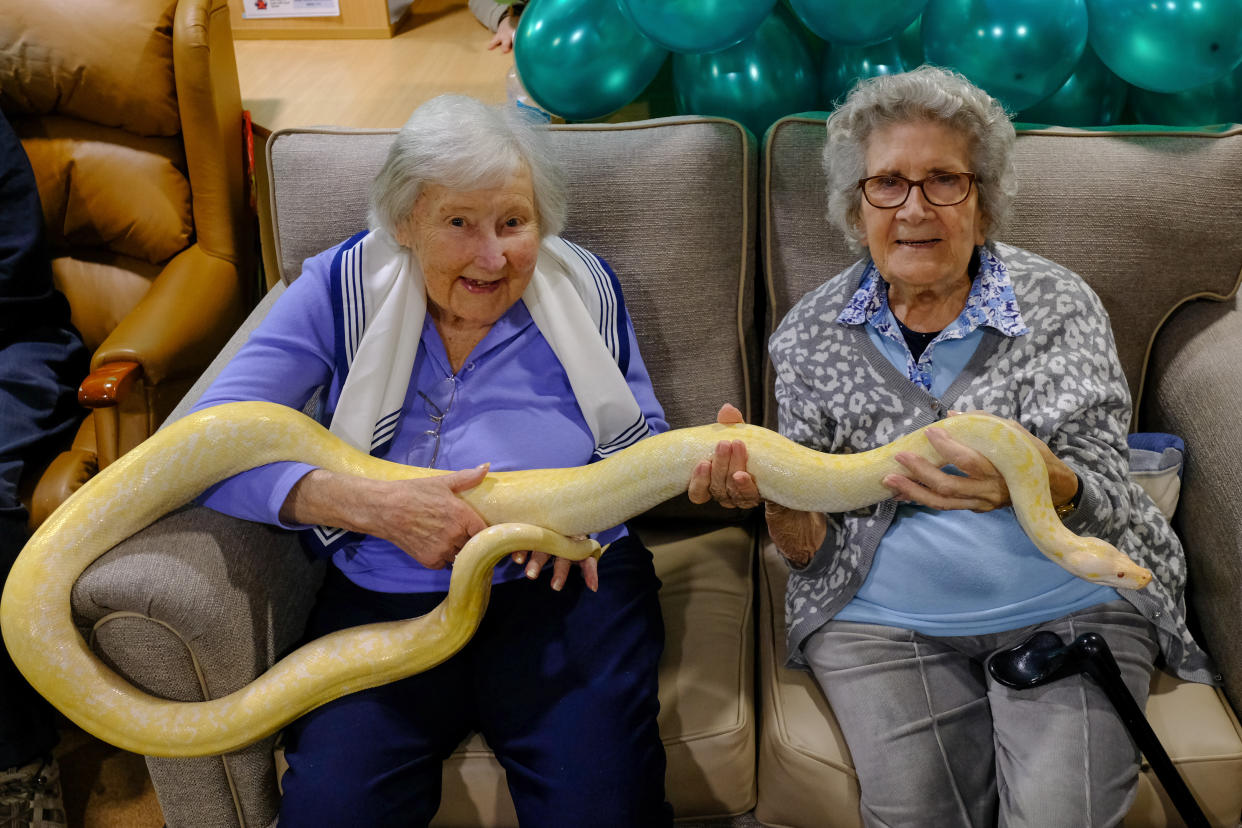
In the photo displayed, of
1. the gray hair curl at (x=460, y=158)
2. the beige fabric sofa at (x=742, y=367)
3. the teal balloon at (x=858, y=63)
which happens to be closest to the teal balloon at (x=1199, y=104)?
the beige fabric sofa at (x=742, y=367)

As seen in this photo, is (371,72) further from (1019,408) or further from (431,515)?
(1019,408)

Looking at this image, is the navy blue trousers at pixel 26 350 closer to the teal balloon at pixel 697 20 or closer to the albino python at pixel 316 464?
the albino python at pixel 316 464

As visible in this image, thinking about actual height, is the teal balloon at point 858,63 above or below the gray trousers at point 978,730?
above

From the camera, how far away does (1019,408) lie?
62.8 inches

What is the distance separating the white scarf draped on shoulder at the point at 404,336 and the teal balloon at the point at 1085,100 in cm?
124

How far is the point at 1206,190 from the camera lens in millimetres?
1983

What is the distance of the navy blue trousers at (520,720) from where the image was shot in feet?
4.86

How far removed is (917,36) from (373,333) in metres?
1.45

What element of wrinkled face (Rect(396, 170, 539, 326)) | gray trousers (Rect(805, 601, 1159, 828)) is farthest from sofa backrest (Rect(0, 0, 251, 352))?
gray trousers (Rect(805, 601, 1159, 828))

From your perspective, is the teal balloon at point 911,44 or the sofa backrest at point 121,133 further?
the sofa backrest at point 121,133

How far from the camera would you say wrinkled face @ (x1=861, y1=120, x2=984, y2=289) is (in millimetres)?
1604

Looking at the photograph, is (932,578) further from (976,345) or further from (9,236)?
(9,236)

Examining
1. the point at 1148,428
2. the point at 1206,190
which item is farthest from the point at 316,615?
the point at 1206,190

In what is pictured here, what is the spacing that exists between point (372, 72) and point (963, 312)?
9.04 ft
